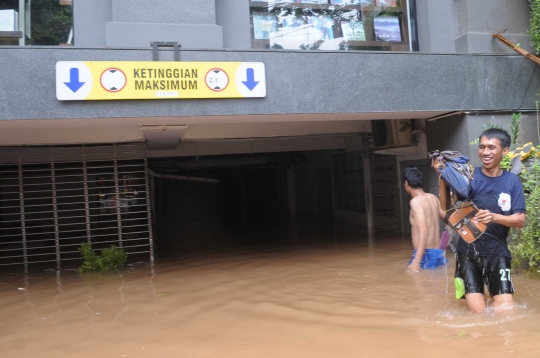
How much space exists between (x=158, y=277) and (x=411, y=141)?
4547mm

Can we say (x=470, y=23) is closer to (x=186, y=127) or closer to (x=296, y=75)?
(x=296, y=75)

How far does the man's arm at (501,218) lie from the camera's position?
11.8ft

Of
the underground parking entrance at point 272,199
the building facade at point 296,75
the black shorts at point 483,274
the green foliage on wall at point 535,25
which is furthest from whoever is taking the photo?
the underground parking entrance at point 272,199

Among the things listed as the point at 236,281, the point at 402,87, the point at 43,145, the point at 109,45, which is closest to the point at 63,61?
the point at 109,45

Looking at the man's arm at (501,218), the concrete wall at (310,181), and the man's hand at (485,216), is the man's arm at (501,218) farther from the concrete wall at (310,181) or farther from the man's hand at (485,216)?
the concrete wall at (310,181)

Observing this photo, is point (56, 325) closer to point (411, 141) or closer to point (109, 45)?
point (109, 45)

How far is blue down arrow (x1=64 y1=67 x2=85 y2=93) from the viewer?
5.77 metres

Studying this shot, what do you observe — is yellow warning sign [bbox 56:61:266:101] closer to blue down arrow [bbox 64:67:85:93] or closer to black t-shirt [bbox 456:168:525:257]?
blue down arrow [bbox 64:67:85:93]

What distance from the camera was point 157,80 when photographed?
5.97 metres

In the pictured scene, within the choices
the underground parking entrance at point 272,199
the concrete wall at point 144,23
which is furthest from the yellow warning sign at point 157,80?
the underground parking entrance at point 272,199

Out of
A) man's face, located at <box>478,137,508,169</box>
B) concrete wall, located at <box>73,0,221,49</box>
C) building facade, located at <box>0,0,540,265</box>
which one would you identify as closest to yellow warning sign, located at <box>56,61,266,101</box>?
building facade, located at <box>0,0,540,265</box>

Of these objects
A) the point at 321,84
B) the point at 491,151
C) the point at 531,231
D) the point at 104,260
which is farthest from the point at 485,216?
the point at 104,260

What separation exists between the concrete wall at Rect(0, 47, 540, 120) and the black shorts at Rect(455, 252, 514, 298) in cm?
314

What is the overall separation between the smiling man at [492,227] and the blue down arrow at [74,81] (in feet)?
14.4
